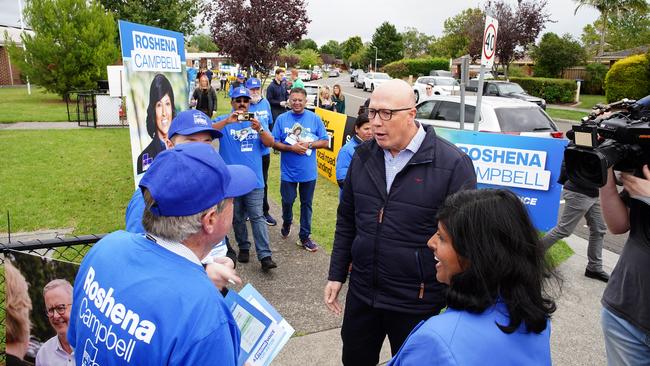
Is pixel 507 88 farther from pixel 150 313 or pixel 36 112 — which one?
pixel 150 313

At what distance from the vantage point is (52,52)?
21.8 metres

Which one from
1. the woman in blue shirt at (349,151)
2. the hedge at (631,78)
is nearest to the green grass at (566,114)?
the hedge at (631,78)

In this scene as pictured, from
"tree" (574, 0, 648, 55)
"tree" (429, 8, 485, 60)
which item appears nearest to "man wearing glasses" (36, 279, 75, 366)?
"tree" (429, 8, 485, 60)

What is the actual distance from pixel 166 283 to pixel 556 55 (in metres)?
40.0

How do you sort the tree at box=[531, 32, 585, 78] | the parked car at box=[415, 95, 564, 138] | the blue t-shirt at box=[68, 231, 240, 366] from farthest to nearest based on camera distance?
the tree at box=[531, 32, 585, 78]
the parked car at box=[415, 95, 564, 138]
the blue t-shirt at box=[68, 231, 240, 366]

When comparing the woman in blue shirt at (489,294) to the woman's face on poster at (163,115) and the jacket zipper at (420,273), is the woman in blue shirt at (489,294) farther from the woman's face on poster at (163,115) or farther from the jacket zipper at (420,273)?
the woman's face on poster at (163,115)

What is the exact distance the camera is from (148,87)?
4.26m

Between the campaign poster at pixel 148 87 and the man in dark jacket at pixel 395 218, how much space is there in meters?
2.21

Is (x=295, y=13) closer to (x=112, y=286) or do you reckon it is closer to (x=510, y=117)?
(x=510, y=117)

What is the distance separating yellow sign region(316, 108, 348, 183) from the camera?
981 cm

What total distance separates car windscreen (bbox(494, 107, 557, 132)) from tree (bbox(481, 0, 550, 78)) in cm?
2423

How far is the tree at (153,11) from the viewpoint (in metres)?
26.0

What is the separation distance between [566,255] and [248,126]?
4.25 metres

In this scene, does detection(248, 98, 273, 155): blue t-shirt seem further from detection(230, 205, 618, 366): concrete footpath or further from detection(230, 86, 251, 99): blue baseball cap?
detection(230, 205, 618, 366): concrete footpath
